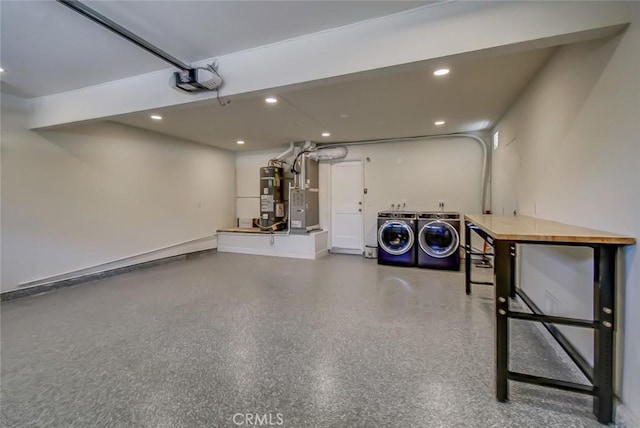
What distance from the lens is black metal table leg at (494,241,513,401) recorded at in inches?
63.0

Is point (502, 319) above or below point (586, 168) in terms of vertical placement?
below

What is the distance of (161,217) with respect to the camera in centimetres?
→ 532

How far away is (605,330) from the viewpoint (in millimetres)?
1429

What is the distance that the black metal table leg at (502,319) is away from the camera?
1600mm

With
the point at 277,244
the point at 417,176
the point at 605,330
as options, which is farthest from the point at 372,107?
the point at 277,244

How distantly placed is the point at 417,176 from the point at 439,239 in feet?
4.99

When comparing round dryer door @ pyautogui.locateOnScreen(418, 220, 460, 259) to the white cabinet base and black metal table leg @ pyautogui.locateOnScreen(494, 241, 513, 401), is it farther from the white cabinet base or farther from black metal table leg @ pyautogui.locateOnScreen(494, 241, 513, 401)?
black metal table leg @ pyautogui.locateOnScreen(494, 241, 513, 401)

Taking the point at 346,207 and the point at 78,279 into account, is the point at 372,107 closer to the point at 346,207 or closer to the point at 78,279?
the point at 346,207

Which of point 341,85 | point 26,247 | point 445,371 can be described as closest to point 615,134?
point 445,371

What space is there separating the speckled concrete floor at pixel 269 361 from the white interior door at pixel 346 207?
258 cm

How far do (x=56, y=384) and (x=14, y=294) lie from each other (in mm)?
2802

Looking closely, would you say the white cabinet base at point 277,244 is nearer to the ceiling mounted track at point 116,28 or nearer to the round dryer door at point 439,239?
the round dryer door at point 439,239

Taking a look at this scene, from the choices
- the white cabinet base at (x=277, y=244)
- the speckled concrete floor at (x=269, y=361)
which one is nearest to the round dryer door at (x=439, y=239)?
the speckled concrete floor at (x=269, y=361)

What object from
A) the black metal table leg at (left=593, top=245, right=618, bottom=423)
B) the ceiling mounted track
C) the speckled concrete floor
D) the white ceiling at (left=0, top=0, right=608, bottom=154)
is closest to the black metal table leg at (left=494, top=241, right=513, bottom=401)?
the speckled concrete floor
